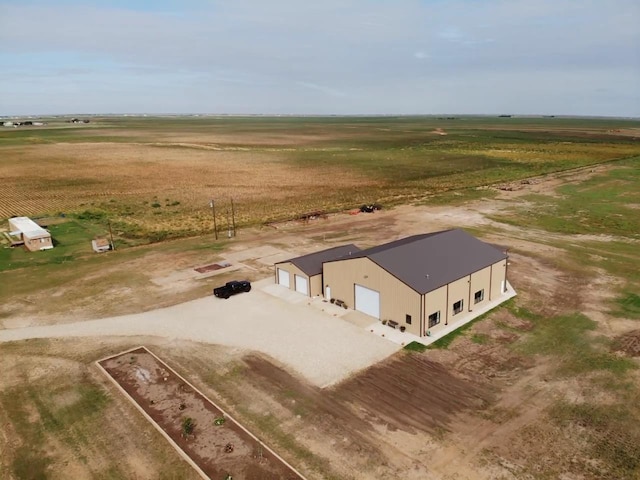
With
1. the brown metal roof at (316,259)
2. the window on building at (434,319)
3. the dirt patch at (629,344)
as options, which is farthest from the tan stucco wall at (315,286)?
the dirt patch at (629,344)

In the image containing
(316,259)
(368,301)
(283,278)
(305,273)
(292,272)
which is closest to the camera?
(368,301)

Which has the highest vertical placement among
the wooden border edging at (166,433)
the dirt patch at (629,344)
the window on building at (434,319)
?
the window on building at (434,319)

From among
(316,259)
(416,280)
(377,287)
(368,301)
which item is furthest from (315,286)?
(416,280)

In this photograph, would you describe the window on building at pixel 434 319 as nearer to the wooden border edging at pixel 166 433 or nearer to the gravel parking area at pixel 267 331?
the gravel parking area at pixel 267 331

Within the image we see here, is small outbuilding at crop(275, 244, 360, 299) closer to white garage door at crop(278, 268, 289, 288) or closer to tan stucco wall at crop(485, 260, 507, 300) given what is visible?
white garage door at crop(278, 268, 289, 288)

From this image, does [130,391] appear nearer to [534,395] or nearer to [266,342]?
[266,342]

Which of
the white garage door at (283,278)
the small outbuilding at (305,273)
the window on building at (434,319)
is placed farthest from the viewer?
the white garage door at (283,278)

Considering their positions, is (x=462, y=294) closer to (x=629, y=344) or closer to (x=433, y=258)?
(x=433, y=258)
